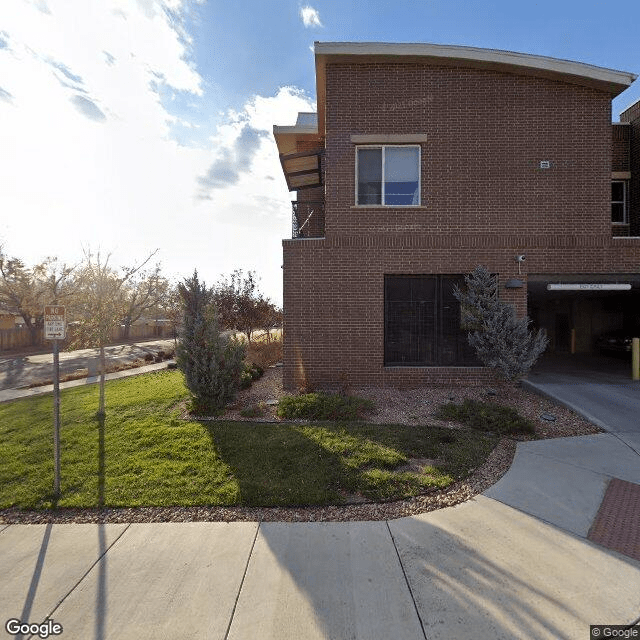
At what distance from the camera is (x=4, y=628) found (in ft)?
8.66

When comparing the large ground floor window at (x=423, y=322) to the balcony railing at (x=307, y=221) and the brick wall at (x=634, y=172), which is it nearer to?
the balcony railing at (x=307, y=221)

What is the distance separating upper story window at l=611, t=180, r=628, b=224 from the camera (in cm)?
1242

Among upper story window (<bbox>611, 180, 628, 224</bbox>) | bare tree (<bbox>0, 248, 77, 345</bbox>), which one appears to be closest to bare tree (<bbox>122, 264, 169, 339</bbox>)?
bare tree (<bbox>0, 248, 77, 345</bbox>)

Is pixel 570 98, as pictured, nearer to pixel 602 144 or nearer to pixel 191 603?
pixel 602 144

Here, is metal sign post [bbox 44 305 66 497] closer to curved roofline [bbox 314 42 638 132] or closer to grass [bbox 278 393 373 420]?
grass [bbox 278 393 373 420]

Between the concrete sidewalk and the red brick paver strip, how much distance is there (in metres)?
0.11

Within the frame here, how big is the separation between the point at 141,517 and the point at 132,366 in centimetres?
1564

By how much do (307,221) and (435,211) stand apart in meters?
4.59

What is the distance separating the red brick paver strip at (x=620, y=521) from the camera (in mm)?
3451

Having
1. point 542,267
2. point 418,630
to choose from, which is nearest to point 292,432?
point 418,630

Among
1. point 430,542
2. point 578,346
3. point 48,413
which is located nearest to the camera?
point 430,542

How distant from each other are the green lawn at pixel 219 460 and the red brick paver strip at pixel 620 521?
1.48m

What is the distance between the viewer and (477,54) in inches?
370

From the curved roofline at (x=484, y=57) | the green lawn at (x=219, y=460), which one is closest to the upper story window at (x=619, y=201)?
the curved roofline at (x=484, y=57)
